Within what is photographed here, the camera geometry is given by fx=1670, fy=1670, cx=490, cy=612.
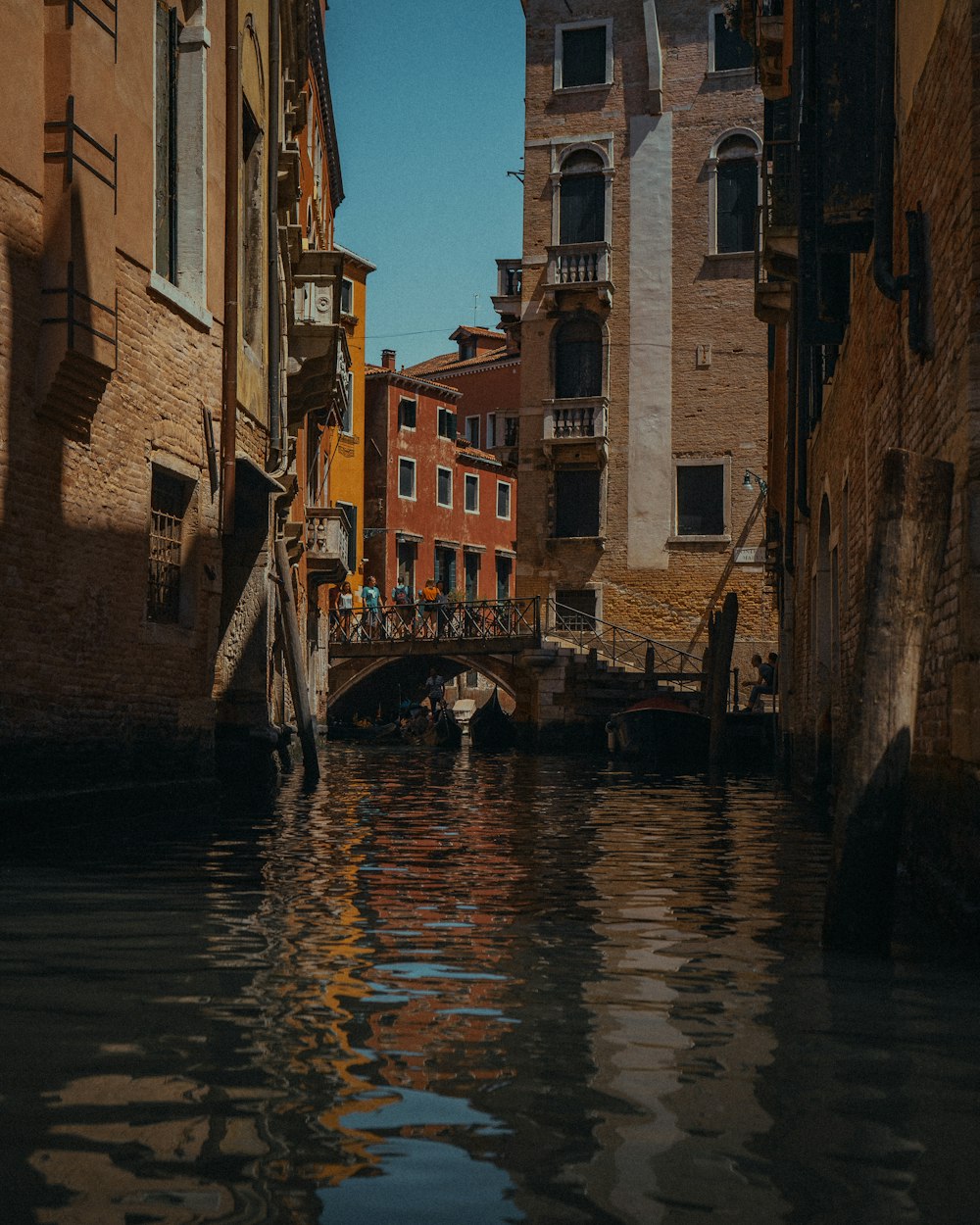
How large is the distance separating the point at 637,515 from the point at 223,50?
1945 centimetres

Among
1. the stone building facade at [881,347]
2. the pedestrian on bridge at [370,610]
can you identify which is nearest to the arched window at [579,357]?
the pedestrian on bridge at [370,610]

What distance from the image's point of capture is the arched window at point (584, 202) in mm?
32375

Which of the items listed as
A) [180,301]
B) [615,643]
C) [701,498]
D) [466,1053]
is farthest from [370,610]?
[466,1053]

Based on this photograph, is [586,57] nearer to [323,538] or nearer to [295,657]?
[323,538]

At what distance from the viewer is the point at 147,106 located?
37.3 ft

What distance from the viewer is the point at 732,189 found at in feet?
104

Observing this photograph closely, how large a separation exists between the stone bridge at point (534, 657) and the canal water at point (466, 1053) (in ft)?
71.8

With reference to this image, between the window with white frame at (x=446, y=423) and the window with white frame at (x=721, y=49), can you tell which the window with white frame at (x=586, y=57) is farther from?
the window with white frame at (x=446, y=423)

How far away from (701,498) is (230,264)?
64.2ft

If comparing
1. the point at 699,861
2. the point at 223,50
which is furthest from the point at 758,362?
the point at 699,861

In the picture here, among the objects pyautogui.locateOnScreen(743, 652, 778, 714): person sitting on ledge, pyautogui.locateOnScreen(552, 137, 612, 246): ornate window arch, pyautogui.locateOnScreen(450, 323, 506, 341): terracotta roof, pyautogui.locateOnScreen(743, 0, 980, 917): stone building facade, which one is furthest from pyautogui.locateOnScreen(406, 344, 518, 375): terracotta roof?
pyautogui.locateOnScreen(743, 0, 980, 917): stone building facade

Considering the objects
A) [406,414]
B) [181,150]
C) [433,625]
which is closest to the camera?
[181,150]

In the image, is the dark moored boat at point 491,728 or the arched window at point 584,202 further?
the arched window at point 584,202

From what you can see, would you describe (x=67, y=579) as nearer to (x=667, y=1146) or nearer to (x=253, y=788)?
(x=253, y=788)
